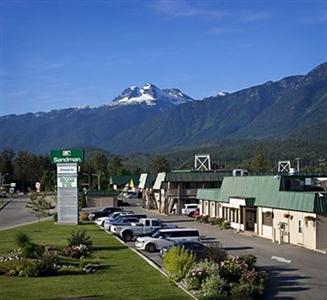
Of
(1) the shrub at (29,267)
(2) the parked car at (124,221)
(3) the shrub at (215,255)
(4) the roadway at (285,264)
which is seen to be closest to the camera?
(4) the roadway at (285,264)

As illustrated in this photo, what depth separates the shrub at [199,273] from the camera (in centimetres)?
2466

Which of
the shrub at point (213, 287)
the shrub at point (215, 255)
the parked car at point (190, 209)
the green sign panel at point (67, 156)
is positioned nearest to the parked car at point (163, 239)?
the shrub at point (215, 255)

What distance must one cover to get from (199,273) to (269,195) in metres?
26.0

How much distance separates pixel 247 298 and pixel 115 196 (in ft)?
289

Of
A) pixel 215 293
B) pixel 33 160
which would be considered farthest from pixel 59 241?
pixel 33 160

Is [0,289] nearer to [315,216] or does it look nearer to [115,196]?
[315,216]

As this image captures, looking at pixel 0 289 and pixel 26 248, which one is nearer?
pixel 0 289

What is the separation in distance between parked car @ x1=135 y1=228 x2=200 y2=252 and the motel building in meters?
7.00

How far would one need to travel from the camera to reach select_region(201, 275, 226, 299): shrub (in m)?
22.8

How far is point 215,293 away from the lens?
22.7 meters

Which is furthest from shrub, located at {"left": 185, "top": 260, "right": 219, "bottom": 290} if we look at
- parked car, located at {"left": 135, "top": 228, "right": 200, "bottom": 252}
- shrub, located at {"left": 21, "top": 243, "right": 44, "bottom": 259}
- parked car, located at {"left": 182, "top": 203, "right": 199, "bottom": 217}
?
parked car, located at {"left": 182, "top": 203, "right": 199, "bottom": 217}

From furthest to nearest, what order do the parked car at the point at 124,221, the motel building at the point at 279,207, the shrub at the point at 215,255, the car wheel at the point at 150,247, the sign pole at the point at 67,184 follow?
the sign pole at the point at 67,184
the parked car at the point at 124,221
the motel building at the point at 279,207
the car wheel at the point at 150,247
the shrub at the point at 215,255

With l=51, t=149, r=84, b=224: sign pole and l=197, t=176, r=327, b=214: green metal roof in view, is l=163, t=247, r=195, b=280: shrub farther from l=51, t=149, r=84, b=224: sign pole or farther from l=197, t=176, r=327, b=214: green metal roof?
l=51, t=149, r=84, b=224: sign pole

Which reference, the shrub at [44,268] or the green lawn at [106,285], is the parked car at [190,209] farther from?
the shrub at [44,268]
